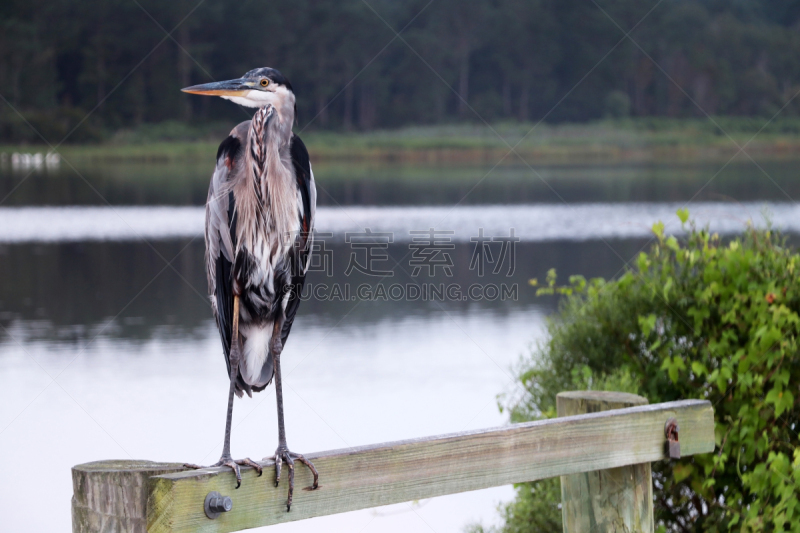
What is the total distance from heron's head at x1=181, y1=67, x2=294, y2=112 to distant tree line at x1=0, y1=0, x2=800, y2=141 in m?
34.5

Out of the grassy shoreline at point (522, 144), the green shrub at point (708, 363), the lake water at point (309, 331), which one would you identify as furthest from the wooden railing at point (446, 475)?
the grassy shoreline at point (522, 144)

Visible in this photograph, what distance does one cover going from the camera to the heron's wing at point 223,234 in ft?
8.45

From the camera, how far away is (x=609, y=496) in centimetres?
263

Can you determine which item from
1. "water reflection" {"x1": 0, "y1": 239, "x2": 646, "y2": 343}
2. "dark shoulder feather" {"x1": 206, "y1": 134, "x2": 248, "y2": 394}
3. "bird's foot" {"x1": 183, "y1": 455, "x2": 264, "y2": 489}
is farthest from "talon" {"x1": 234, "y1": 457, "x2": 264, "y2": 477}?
"water reflection" {"x1": 0, "y1": 239, "x2": 646, "y2": 343}

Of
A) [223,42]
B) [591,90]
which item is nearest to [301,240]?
[223,42]

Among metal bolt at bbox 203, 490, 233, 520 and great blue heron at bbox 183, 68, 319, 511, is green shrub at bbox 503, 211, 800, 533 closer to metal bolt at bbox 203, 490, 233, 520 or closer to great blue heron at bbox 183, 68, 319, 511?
great blue heron at bbox 183, 68, 319, 511

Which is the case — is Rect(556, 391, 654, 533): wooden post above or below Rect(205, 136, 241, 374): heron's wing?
below

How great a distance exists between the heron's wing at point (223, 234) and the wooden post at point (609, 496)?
1.15 metres

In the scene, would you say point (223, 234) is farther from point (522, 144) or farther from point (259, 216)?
point (522, 144)

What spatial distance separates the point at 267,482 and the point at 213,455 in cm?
404

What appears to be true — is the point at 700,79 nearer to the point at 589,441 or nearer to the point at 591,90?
the point at 591,90

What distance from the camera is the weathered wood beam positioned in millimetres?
1845

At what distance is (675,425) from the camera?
8.41 ft

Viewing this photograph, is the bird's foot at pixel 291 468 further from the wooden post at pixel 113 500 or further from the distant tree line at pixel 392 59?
the distant tree line at pixel 392 59
